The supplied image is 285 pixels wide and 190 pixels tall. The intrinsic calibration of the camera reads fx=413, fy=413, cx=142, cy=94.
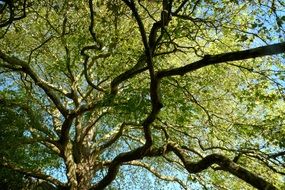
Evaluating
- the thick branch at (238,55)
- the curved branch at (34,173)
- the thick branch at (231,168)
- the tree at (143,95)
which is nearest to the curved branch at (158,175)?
the tree at (143,95)

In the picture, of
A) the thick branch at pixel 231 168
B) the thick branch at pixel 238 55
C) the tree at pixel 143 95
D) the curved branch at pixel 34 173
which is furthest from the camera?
the curved branch at pixel 34 173

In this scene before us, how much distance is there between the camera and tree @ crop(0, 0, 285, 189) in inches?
429

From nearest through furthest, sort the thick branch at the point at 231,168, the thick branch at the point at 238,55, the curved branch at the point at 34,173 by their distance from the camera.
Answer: the thick branch at the point at 238,55
the thick branch at the point at 231,168
the curved branch at the point at 34,173

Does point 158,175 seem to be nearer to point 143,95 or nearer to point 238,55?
point 143,95

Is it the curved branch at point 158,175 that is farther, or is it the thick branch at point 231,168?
the curved branch at point 158,175

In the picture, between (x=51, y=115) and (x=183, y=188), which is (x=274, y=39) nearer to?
(x=183, y=188)

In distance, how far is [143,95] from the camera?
36.3 ft

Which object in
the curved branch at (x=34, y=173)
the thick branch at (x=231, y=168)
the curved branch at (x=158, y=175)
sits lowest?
the thick branch at (x=231, y=168)

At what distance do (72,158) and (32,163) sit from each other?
1.86 meters

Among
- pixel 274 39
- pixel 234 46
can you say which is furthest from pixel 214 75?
pixel 274 39

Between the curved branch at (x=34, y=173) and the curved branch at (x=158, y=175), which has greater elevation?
the curved branch at (x=158, y=175)

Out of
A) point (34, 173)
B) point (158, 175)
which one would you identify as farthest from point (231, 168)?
point (158, 175)

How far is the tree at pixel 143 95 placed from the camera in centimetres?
1091

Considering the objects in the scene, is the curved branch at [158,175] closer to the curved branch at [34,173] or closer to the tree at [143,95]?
the tree at [143,95]
